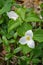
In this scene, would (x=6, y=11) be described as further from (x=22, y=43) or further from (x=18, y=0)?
(x=18, y=0)

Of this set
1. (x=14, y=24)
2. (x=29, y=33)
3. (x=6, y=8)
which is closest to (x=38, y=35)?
(x=29, y=33)

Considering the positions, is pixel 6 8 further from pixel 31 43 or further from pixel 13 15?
pixel 31 43

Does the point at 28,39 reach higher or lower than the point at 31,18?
lower

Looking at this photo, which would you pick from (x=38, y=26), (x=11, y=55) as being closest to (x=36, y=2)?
(x=38, y=26)

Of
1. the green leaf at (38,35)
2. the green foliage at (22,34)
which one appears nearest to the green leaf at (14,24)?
the green foliage at (22,34)

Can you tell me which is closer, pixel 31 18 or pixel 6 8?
pixel 31 18

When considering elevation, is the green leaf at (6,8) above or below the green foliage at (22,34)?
above

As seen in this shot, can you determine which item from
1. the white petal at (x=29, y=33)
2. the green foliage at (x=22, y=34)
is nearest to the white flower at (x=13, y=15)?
the green foliage at (x=22, y=34)

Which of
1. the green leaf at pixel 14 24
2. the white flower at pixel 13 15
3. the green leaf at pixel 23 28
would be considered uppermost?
the white flower at pixel 13 15

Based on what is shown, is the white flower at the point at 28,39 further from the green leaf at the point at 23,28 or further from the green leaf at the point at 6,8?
the green leaf at the point at 6,8

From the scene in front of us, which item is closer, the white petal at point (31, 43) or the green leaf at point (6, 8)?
the white petal at point (31, 43)

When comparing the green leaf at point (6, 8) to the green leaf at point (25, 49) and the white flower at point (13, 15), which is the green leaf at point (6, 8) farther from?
the green leaf at point (25, 49)
